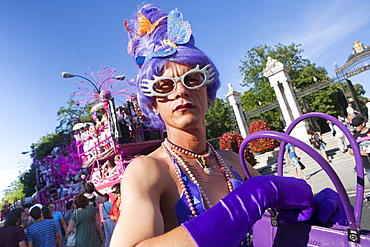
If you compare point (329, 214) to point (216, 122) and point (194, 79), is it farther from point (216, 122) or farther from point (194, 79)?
point (216, 122)

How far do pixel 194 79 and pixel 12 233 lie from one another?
4415mm

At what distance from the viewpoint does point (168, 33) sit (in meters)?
1.48

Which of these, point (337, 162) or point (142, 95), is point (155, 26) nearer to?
point (142, 95)

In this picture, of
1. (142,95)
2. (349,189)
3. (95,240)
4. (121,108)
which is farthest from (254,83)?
(142,95)

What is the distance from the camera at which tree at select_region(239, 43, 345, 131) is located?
3062cm

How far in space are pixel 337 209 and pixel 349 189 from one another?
19.5 ft

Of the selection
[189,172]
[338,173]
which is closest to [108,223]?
[189,172]

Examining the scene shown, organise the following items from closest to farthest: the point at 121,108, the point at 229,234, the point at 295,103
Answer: the point at 229,234
the point at 121,108
the point at 295,103

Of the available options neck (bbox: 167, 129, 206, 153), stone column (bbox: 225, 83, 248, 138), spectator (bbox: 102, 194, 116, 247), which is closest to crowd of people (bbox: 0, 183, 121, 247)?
spectator (bbox: 102, 194, 116, 247)

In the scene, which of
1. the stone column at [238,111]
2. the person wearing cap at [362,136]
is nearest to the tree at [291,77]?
the stone column at [238,111]

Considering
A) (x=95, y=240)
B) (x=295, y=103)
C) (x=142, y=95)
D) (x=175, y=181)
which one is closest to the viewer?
(x=175, y=181)

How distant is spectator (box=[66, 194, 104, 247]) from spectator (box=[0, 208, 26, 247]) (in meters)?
0.83

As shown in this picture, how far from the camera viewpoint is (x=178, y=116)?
1338 millimetres

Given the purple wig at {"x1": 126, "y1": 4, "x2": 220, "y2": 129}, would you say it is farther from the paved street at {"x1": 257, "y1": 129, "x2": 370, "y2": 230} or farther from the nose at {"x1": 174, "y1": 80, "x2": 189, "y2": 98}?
the paved street at {"x1": 257, "y1": 129, "x2": 370, "y2": 230}
